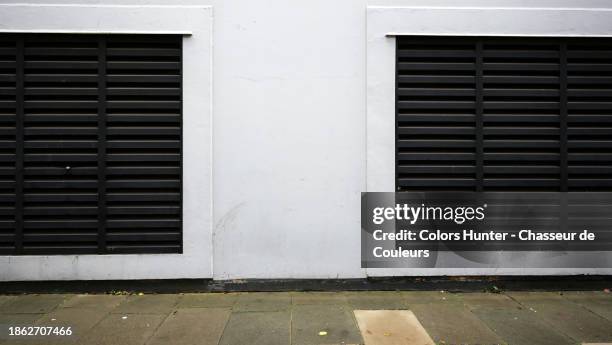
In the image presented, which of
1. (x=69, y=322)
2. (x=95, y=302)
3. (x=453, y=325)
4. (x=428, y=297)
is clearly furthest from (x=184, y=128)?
(x=453, y=325)

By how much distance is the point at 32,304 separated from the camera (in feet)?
16.7

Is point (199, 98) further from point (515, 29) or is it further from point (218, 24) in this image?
point (515, 29)

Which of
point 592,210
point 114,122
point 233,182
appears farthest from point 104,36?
point 592,210

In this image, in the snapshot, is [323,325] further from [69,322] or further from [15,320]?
[15,320]

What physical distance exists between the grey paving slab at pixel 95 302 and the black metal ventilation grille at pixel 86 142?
2.12 feet

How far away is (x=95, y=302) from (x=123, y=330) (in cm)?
114

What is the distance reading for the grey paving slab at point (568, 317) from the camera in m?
4.24

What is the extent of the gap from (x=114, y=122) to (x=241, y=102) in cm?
190

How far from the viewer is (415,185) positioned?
565cm

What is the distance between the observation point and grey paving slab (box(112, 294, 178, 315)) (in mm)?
4867

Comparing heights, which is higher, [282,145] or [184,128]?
[184,128]

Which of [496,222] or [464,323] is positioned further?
[496,222]

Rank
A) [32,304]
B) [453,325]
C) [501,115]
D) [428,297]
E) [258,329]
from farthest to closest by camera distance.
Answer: [501,115] < [428,297] < [32,304] < [453,325] < [258,329]

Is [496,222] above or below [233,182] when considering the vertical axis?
below
